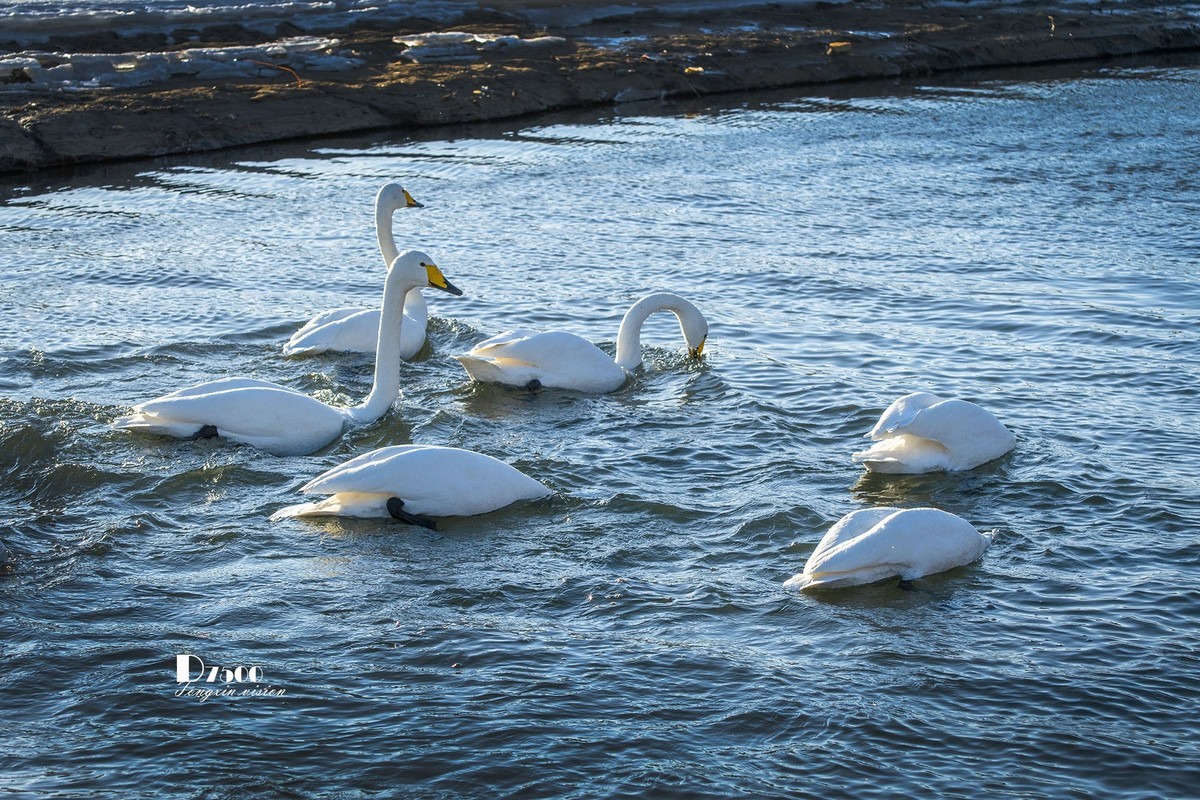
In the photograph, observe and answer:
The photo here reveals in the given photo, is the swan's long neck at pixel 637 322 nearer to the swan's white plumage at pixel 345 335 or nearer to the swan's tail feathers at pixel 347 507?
the swan's white plumage at pixel 345 335

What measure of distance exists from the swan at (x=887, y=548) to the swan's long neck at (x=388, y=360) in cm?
376

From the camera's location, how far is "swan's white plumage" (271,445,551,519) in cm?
776

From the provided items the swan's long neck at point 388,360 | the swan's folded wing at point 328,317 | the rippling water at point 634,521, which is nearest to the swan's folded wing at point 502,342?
the rippling water at point 634,521

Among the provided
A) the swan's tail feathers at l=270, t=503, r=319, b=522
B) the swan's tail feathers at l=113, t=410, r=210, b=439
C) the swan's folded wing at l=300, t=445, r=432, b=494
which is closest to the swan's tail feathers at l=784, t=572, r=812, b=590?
the swan's folded wing at l=300, t=445, r=432, b=494

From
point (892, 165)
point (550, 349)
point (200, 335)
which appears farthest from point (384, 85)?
point (550, 349)

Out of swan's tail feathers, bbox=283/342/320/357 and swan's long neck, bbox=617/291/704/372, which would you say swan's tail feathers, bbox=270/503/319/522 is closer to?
swan's tail feathers, bbox=283/342/320/357

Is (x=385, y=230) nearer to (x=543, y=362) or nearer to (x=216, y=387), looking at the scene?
(x=543, y=362)

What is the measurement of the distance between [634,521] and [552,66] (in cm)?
1915

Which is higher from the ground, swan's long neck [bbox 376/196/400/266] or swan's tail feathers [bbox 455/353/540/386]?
swan's long neck [bbox 376/196/400/266]

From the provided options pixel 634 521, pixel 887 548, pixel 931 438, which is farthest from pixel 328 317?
pixel 887 548

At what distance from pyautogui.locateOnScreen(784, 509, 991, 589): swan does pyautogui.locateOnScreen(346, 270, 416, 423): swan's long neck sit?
12.3 feet

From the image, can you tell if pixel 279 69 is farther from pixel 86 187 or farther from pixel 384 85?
pixel 86 187

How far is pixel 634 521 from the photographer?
8000 millimetres

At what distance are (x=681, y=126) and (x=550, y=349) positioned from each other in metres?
12.9
